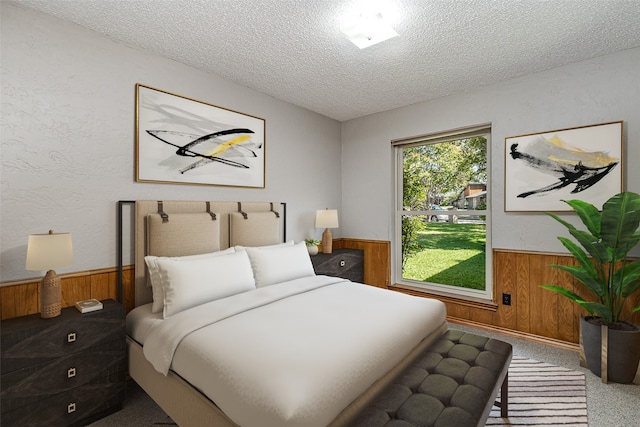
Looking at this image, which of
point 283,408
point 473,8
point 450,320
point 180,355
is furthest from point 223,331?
point 450,320

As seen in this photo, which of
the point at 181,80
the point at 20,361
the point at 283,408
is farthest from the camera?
the point at 181,80

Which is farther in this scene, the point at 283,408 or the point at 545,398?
the point at 545,398

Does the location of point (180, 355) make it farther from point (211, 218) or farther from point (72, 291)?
point (211, 218)

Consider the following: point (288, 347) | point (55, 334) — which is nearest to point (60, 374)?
point (55, 334)

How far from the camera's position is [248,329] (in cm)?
172

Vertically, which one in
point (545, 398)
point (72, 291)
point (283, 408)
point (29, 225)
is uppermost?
point (29, 225)

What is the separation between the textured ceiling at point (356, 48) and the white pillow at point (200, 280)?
174cm

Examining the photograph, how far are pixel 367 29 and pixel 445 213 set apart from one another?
2.44m

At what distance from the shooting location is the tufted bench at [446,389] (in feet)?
4.03

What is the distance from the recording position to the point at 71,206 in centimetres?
215

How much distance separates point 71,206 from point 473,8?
3.13 metres

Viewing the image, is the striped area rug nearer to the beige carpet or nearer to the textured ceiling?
the beige carpet

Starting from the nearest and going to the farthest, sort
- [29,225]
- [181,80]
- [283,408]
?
1. [283,408]
2. [29,225]
3. [181,80]

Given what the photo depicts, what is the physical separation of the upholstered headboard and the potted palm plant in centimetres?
284
